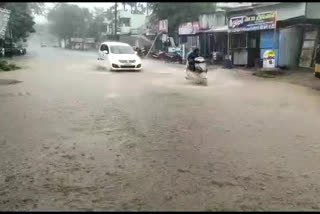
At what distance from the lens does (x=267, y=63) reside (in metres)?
20.5

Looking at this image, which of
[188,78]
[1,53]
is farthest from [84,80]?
[1,53]

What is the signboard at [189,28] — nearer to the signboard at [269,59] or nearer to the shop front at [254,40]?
the shop front at [254,40]

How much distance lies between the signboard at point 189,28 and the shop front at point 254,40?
560 cm

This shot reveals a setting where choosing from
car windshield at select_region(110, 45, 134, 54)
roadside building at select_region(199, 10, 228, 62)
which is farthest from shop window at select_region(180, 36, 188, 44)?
car windshield at select_region(110, 45, 134, 54)

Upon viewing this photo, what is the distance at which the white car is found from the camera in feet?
68.9

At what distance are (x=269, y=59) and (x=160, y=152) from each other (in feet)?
50.3

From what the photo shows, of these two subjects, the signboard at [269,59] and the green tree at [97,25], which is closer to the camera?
the signboard at [269,59]

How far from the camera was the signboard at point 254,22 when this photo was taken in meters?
20.7

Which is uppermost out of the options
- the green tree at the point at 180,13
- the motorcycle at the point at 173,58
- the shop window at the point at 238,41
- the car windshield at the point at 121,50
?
the green tree at the point at 180,13

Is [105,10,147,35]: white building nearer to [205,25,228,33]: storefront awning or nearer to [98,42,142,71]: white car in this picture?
[205,25,228,33]: storefront awning

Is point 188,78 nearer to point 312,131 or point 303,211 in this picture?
point 312,131

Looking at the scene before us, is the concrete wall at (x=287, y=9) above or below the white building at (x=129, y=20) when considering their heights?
below

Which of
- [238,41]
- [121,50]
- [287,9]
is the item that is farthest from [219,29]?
[121,50]

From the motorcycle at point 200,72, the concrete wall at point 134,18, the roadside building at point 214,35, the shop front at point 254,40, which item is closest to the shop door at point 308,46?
the shop front at point 254,40
